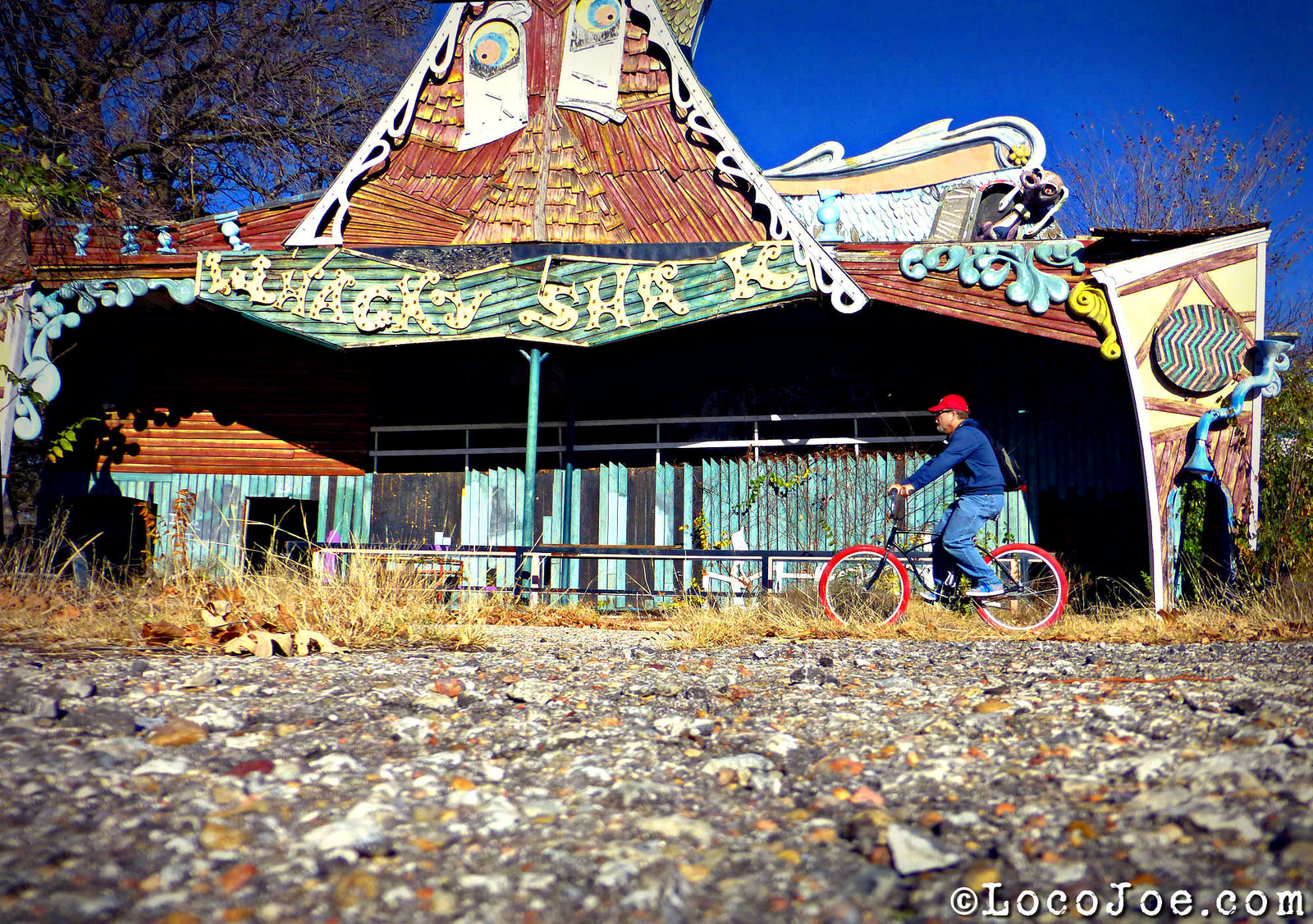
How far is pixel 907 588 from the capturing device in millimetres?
7543

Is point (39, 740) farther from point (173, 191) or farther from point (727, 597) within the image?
point (173, 191)

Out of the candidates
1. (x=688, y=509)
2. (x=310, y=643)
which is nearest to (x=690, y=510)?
(x=688, y=509)

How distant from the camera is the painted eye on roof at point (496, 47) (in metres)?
12.2

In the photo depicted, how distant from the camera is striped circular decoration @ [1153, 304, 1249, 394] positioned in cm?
938

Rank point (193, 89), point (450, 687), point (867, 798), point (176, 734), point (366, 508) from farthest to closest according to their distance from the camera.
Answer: point (193, 89), point (366, 508), point (450, 687), point (176, 734), point (867, 798)

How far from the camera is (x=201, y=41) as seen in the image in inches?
800

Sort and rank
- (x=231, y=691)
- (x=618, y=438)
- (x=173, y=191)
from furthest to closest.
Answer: (x=173, y=191), (x=618, y=438), (x=231, y=691)

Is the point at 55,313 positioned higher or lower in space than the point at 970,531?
higher

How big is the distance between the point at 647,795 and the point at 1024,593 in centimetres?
570

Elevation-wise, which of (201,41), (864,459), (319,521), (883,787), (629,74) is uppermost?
(201,41)

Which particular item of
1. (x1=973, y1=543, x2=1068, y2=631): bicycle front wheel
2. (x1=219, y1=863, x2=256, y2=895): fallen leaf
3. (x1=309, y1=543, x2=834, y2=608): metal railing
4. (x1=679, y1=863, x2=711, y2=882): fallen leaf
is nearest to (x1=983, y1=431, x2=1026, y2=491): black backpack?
(x1=973, y1=543, x2=1068, y2=631): bicycle front wheel

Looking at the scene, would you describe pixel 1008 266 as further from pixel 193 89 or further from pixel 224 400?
pixel 193 89

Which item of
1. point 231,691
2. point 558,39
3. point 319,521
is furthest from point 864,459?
point 231,691

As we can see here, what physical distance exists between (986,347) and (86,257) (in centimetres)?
1170
